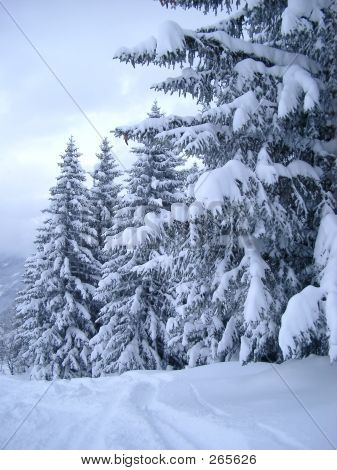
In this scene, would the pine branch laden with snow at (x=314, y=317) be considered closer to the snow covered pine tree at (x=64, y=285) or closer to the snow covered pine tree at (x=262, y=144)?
the snow covered pine tree at (x=262, y=144)

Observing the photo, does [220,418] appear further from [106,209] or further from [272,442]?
[106,209]

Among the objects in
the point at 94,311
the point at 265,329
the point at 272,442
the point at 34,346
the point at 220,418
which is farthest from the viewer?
the point at 94,311

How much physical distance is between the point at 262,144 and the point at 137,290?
10866mm

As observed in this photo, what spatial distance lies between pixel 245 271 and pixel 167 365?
10.8m

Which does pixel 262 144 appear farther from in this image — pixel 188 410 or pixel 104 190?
pixel 104 190

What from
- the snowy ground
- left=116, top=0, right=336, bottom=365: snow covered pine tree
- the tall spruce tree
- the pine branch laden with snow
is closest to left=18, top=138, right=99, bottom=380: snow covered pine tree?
the tall spruce tree

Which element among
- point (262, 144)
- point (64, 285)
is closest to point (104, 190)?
point (64, 285)

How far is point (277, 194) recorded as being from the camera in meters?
6.15

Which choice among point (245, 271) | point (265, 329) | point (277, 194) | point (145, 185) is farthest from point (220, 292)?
point (145, 185)

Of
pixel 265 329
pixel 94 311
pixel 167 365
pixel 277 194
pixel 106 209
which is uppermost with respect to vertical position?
pixel 106 209

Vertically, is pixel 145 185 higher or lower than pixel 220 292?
higher

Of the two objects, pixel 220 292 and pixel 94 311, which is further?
pixel 94 311

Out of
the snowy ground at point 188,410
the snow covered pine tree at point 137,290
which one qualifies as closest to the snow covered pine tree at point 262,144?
the snowy ground at point 188,410

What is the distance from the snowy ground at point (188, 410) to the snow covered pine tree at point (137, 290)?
8487mm
